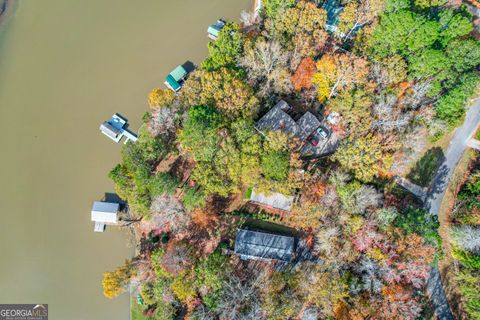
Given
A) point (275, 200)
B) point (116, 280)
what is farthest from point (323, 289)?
point (116, 280)

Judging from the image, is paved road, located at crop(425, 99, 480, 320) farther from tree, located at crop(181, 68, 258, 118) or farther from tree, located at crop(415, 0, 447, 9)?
tree, located at crop(181, 68, 258, 118)

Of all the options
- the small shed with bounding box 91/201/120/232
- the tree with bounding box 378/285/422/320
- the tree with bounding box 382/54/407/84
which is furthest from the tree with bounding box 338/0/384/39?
the small shed with bounding box 91/201/120/232

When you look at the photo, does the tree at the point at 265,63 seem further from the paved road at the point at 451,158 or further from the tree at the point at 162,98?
the paved road at the point at 451,158

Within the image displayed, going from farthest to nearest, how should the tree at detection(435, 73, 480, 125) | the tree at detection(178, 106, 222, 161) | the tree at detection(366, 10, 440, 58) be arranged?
the tree at detection(178, 106, 222, 161)
the tree at detection(366, 10, 440, 58)
the tree at detection(435, 73, 480, 125)

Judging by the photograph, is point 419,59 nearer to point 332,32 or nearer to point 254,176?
point 332,32

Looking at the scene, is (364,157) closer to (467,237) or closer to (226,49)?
(467,237)

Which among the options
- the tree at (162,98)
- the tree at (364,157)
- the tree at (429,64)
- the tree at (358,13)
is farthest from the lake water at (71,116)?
the tree at (364,157)
